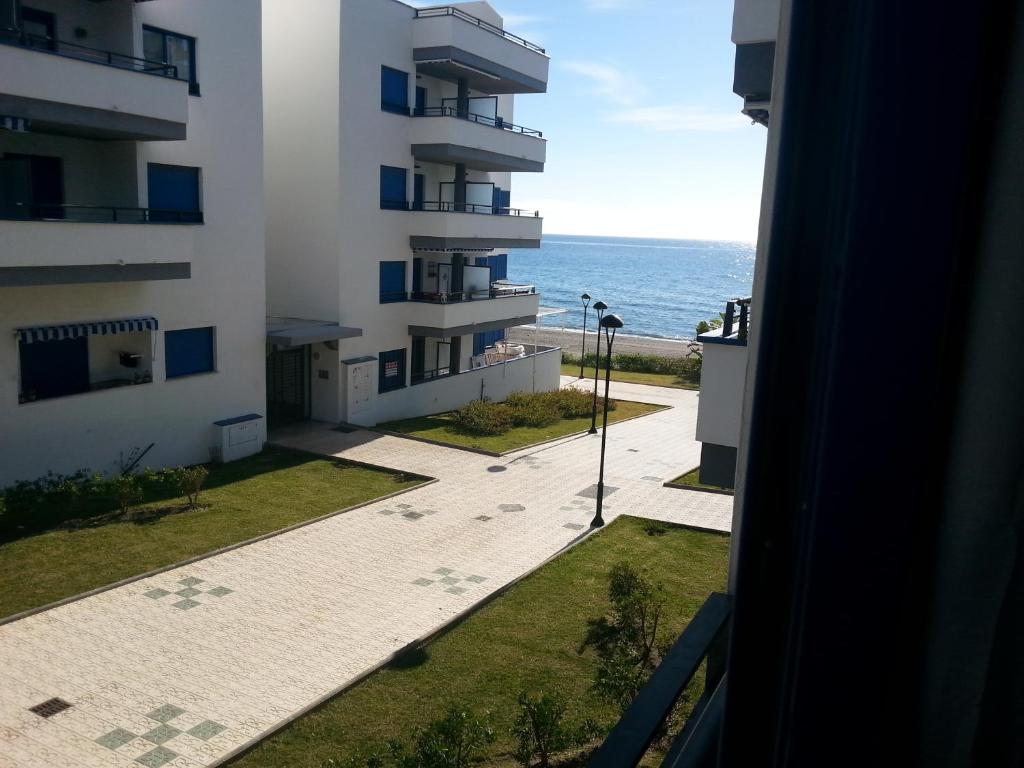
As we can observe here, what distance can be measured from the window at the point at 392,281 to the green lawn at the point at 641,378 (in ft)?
40.2

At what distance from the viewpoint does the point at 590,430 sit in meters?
28.5

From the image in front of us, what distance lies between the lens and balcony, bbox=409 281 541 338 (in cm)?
2842

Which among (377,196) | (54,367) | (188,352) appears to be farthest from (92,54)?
(377,196)

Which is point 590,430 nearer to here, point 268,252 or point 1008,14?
point 268,252

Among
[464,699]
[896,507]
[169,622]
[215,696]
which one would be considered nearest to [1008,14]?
[896,507]

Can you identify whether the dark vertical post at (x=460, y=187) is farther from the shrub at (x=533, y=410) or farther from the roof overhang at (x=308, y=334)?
the shrub at (x=533, y=410)

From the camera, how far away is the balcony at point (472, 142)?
27359 mm

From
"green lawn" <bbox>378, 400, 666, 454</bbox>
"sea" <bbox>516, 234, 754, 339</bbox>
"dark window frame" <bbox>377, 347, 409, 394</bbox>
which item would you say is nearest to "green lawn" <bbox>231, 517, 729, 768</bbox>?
"green lawn" <bbox>378, 400, 666, 454</bbox>

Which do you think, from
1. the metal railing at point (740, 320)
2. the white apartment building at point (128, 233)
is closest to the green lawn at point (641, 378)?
the white apartment building at point (128, 233)

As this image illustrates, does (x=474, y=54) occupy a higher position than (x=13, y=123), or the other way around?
(x=474, y=54)

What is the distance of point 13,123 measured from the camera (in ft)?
49.4

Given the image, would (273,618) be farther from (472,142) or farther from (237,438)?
(472,142)

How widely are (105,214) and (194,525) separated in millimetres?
7218

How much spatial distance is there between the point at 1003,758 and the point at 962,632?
156 millimetres
